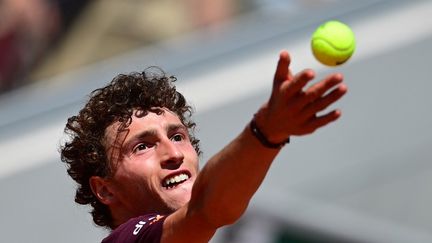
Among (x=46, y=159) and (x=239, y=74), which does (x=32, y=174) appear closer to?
(x=46, y=159)

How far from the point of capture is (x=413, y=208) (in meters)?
9.50

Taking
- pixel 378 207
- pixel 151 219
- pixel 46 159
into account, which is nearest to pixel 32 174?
pixel 46 159

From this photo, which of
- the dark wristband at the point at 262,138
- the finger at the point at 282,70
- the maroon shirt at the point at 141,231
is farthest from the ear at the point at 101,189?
the finger at the point at 282,70

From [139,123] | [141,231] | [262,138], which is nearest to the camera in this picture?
[262,138]

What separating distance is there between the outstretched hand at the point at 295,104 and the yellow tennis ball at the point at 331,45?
0.18 meters

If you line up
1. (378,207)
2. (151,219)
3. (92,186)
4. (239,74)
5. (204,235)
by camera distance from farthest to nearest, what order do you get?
(239,74), (378,207), (92,186), (151,219), (204,235)

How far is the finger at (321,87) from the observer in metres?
3.64

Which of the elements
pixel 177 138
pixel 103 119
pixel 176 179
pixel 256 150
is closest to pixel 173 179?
pixel 176 179

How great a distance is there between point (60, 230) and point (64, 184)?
37 cm

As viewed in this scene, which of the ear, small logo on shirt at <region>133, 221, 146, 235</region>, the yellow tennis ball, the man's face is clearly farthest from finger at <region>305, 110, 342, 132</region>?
the ear

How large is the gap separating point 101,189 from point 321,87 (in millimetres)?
1558

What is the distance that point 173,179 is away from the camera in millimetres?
4727

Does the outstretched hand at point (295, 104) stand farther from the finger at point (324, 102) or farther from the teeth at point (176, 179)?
the teeth at point (176, 179)

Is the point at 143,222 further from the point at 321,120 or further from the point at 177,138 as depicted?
the point at 321,120
